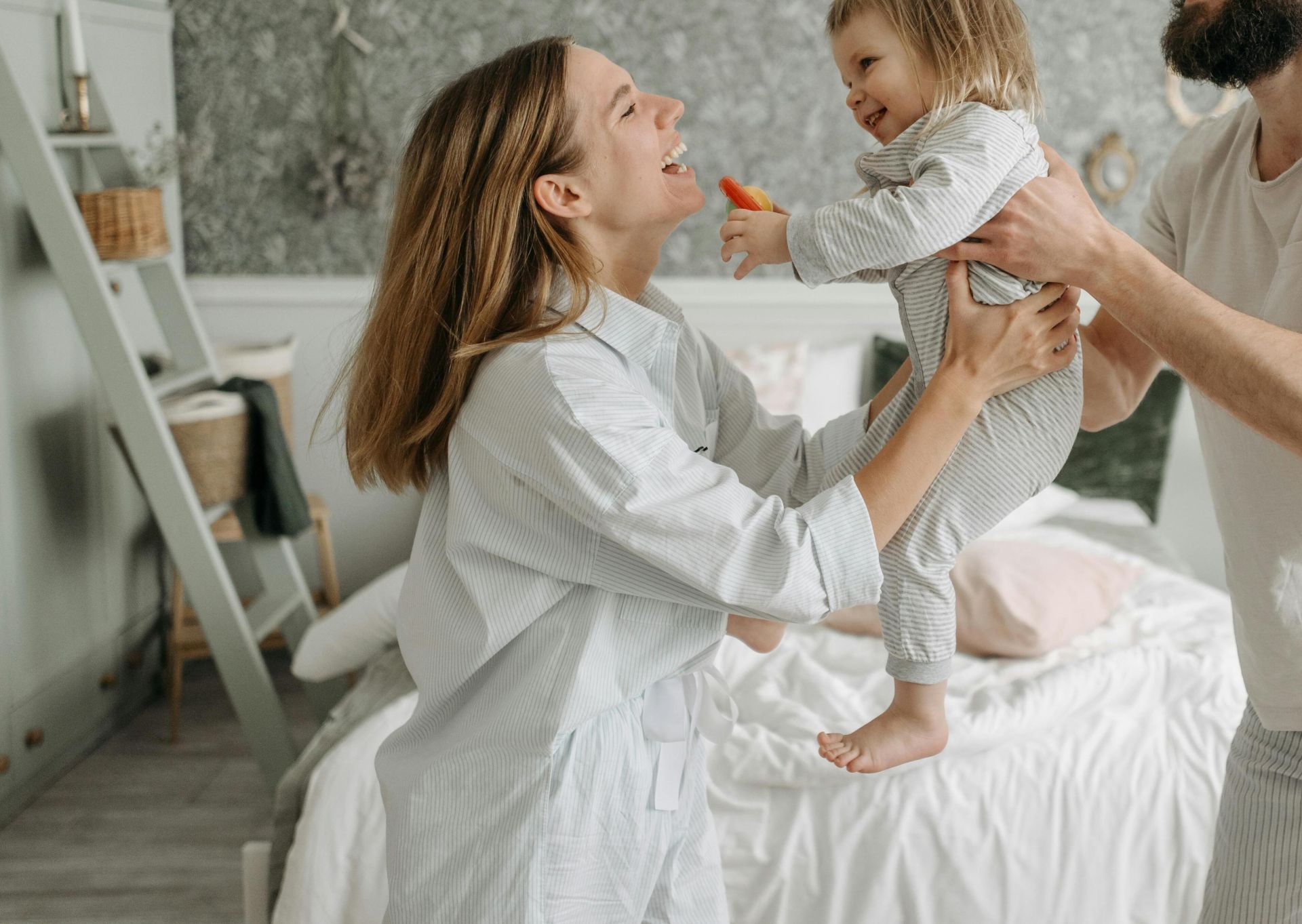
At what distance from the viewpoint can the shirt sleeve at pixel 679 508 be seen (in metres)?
1.03

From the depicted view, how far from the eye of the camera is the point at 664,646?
117cm

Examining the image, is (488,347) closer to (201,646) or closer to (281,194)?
(201,646)

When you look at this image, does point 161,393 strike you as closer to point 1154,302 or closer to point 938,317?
point 938,317

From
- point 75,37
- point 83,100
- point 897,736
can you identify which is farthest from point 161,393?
point 897,736

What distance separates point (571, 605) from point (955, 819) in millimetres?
1103

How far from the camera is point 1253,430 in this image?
1.19 m

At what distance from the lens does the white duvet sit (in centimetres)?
192

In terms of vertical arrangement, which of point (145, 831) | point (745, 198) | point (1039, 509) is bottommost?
point (145, 831)

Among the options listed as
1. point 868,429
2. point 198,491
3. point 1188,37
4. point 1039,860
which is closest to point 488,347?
A: point 868,429

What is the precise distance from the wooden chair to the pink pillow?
5.32ft

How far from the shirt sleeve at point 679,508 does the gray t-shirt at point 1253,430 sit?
48 centimetres

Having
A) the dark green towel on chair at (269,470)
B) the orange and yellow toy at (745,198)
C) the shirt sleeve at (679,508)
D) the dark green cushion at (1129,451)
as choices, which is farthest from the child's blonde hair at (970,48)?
the dark green cushion at (1129,451)

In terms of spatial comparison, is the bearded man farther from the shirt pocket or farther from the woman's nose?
the woman's nose

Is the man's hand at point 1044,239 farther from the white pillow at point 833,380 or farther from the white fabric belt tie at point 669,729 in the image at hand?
the white pillow at point 833,380
